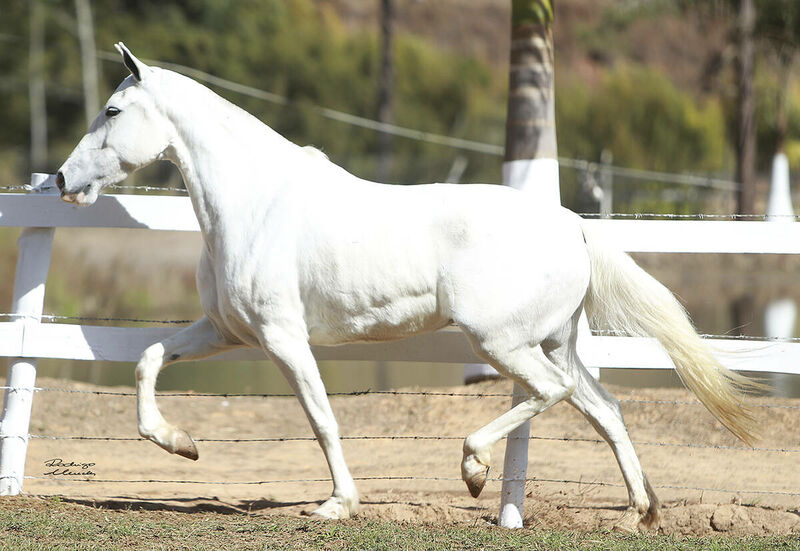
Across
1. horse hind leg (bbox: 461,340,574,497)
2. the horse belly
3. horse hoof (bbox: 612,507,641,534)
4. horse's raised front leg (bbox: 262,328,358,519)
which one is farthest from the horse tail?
horse's raised front leg (bbox: 262,328,358,519)

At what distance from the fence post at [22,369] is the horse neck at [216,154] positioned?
951mm

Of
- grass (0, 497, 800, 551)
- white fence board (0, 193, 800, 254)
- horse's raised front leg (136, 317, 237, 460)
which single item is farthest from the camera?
white fence board (0, 193, 800, 254)

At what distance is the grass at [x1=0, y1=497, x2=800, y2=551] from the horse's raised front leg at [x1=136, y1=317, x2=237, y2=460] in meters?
0.35

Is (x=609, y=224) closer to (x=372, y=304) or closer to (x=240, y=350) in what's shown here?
(x=372, y=304)

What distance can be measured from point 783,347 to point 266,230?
8.16 feet

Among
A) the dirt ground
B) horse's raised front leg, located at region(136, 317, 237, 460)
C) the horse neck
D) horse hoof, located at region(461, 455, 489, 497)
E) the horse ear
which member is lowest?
the dirt ground

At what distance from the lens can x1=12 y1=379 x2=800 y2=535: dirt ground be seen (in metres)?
4.91

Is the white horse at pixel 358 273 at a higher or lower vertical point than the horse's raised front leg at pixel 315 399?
higher

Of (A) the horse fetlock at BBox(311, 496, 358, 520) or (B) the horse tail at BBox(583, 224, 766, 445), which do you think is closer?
(A) the horse fetlock at BBox(311, 496, 358, 520)

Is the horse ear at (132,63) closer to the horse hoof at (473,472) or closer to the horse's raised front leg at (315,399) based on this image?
the horse's raised front leg at (315,399)

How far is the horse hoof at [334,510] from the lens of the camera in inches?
167

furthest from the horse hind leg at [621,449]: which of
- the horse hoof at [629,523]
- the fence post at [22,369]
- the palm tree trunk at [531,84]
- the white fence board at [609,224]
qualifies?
the fence post at [22,369]

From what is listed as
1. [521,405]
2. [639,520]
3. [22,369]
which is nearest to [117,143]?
[22,369]

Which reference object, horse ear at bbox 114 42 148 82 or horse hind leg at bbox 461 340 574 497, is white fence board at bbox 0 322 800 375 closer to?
horse hind leg at bbox 461 340 574 497
